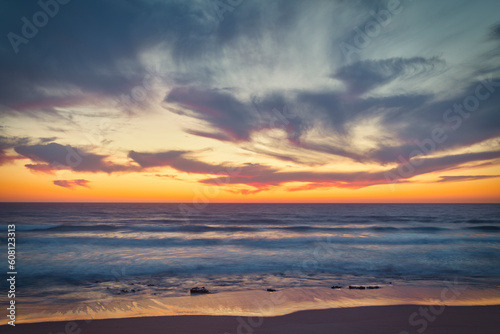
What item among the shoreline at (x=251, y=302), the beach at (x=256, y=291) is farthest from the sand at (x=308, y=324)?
the shoreline at (x=251, y=302)

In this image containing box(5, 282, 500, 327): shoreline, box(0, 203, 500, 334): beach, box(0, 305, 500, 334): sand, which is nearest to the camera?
box(0, 305, 500, 334): sand

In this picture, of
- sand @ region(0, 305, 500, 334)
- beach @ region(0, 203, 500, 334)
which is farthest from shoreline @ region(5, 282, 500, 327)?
sand @ region(0, 305, 500, 334)

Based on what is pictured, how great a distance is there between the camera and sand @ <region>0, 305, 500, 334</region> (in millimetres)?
6391

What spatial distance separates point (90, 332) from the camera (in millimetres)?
6336

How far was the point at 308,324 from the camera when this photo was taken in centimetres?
679

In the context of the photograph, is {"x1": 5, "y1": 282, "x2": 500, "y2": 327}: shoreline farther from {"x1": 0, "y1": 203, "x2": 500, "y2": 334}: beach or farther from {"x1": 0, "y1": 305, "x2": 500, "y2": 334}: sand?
Result: {"x1": 0, "y1": 305, "x2": 500, "y2": 334}: sand

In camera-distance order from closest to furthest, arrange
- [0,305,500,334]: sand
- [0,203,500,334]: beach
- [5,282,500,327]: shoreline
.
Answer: [0,305,500,334]: sand → [0,203,500,334]: beach → [5,282,500,327]: shoreline

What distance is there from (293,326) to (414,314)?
11.4 feet

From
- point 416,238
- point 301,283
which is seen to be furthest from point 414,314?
point 416,238

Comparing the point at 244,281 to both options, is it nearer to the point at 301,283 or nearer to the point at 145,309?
the point at 301,283

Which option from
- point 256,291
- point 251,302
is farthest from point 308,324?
point 256,291

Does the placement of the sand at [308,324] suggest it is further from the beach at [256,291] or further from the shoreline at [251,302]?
the shoreline at [251,302]

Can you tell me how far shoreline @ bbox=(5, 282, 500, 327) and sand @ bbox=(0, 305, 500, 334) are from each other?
0.36 m

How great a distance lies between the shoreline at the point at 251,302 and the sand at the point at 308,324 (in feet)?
1.17
